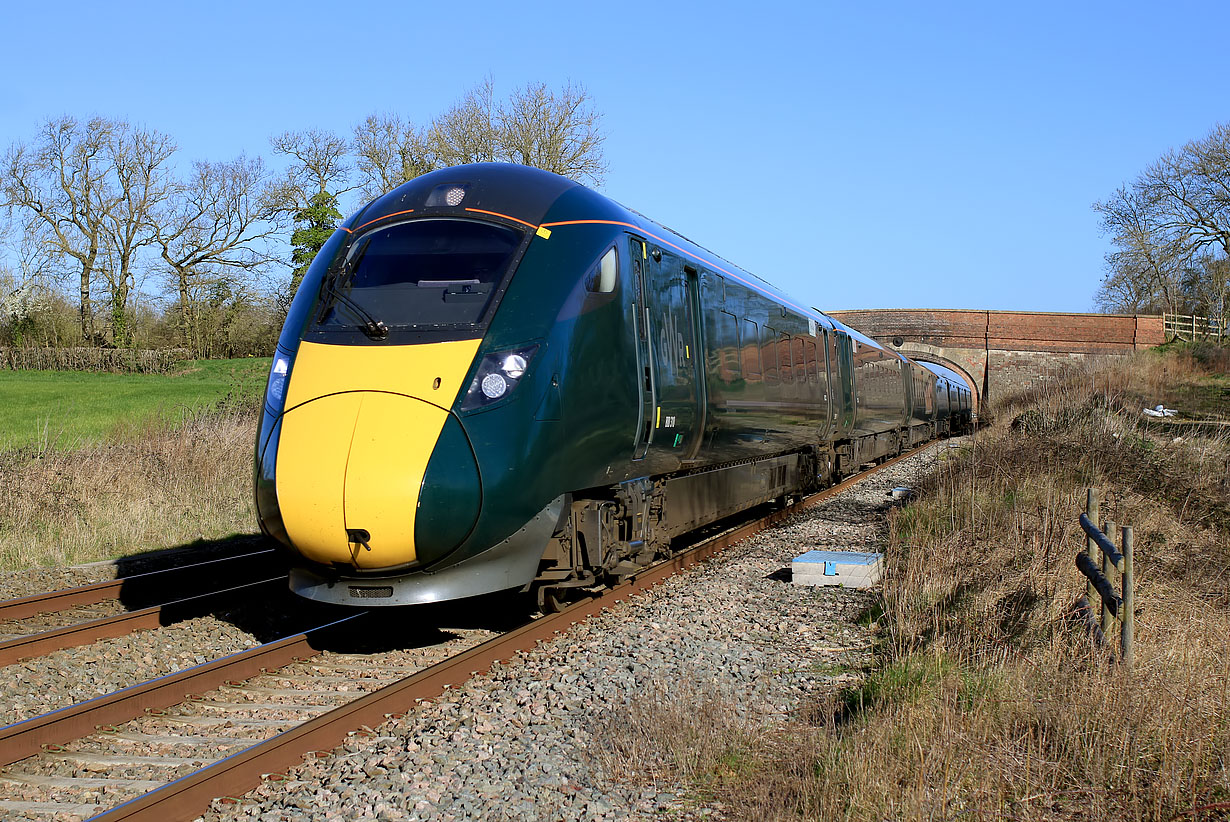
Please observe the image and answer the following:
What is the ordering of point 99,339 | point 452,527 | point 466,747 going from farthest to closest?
point 99,339 → point 452,527 → point 466,747

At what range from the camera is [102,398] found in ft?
96.5

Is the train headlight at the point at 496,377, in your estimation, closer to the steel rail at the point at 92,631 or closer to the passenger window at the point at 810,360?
the steel rail at the point at 92,631

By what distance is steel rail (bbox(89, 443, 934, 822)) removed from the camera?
4.10 metres

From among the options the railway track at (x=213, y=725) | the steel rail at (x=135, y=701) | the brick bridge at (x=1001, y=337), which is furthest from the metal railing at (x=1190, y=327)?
the steel rail at (x=135, y=701)

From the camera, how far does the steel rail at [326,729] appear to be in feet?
13.5

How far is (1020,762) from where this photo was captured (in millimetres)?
4160

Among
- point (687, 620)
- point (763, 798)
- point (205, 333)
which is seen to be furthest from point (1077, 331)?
point (763, 798)

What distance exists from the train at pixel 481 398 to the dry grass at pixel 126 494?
5847mm

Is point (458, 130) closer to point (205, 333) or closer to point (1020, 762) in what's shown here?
point (205, 333)

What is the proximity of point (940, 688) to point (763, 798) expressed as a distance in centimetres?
141

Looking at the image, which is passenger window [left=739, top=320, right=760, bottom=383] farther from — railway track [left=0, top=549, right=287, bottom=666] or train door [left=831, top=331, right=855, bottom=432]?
train door [left=831, top=331, right=855, bottom=432]

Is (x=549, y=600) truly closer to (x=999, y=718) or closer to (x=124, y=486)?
(x=999, y=718)

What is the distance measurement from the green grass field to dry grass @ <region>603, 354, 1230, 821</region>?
1283 centimetres

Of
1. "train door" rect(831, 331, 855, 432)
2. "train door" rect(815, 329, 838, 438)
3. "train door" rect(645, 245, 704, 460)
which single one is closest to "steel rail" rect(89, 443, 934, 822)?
"train door" rect(645, 245, 704, 460)
